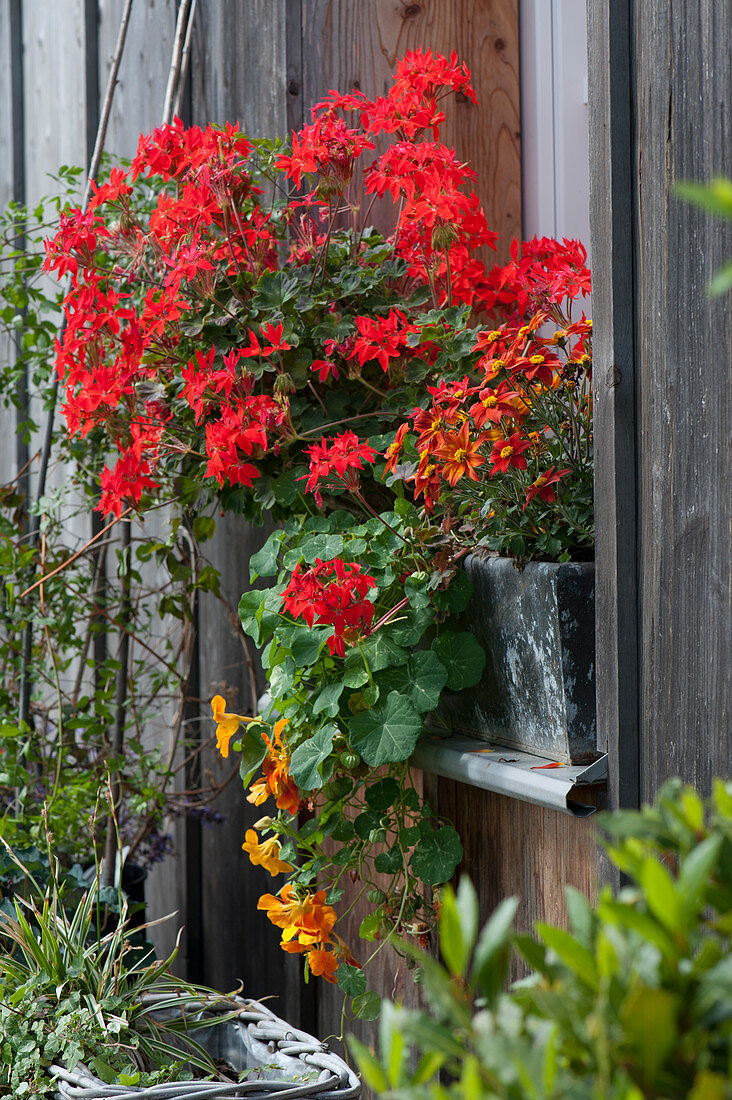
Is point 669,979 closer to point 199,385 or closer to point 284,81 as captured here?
point 199,385

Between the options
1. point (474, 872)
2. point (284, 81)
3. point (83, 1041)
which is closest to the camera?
point (83, 1041)

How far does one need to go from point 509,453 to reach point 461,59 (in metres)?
0.99

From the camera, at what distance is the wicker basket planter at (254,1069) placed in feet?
3.57

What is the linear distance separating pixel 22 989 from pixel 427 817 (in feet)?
1.81

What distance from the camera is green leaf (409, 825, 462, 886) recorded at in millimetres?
1238

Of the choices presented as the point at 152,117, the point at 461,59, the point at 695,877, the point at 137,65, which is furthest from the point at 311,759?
the point at 137,65

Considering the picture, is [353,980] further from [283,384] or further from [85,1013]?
[283,384]

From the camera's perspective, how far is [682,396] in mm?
904

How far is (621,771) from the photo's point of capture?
1008 mm

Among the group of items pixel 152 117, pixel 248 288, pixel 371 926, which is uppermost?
pixel 152 117

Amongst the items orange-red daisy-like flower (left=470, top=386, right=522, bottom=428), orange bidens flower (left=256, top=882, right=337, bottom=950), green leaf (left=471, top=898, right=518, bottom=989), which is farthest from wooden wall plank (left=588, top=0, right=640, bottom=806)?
green leaf (left=471, top=898, right=518, bottom=989)

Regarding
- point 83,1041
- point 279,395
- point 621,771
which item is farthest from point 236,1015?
point 279,395

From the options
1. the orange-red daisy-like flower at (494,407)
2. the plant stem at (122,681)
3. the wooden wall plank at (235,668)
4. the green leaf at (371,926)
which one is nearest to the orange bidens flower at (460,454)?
the orange-red daisy-like flower at (494,407)

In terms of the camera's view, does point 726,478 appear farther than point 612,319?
No
